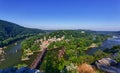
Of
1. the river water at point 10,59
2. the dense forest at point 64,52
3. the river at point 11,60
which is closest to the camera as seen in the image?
the dense forest at point 64,52

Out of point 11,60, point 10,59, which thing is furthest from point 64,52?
point 10,59

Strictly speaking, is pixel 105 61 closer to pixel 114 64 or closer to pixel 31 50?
pixel 114 64

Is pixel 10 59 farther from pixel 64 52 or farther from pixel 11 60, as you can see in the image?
pixel 64 52

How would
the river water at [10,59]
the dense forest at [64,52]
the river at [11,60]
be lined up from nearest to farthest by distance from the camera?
the dense forest at [64,52]
the river at [11,60]
the river water at [10,59]

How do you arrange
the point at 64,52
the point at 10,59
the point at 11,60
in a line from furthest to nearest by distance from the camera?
the point at 10,59 < the point at 11,60 < the point at 64,52

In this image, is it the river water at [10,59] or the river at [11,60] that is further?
the river water at [10,59]

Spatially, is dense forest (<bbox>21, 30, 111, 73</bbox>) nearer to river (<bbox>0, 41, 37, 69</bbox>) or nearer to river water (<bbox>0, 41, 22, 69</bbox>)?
river (<bbox>0, 41, 37, 69</bbox>)

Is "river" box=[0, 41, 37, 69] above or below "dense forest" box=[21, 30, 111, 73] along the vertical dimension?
below

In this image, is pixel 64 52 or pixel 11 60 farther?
pixel 11 60

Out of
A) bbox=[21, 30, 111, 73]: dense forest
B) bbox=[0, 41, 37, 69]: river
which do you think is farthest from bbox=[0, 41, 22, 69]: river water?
bbox=[21, 30, 111, 73]: dense forest

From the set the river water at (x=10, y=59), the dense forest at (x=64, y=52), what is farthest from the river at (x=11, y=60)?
the dense forest at (x=64, y=52)

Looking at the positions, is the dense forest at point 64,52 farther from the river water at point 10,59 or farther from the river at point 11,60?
the river water at point 10,59

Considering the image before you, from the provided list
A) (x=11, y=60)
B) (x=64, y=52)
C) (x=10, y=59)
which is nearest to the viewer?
(x=64, y=52)
